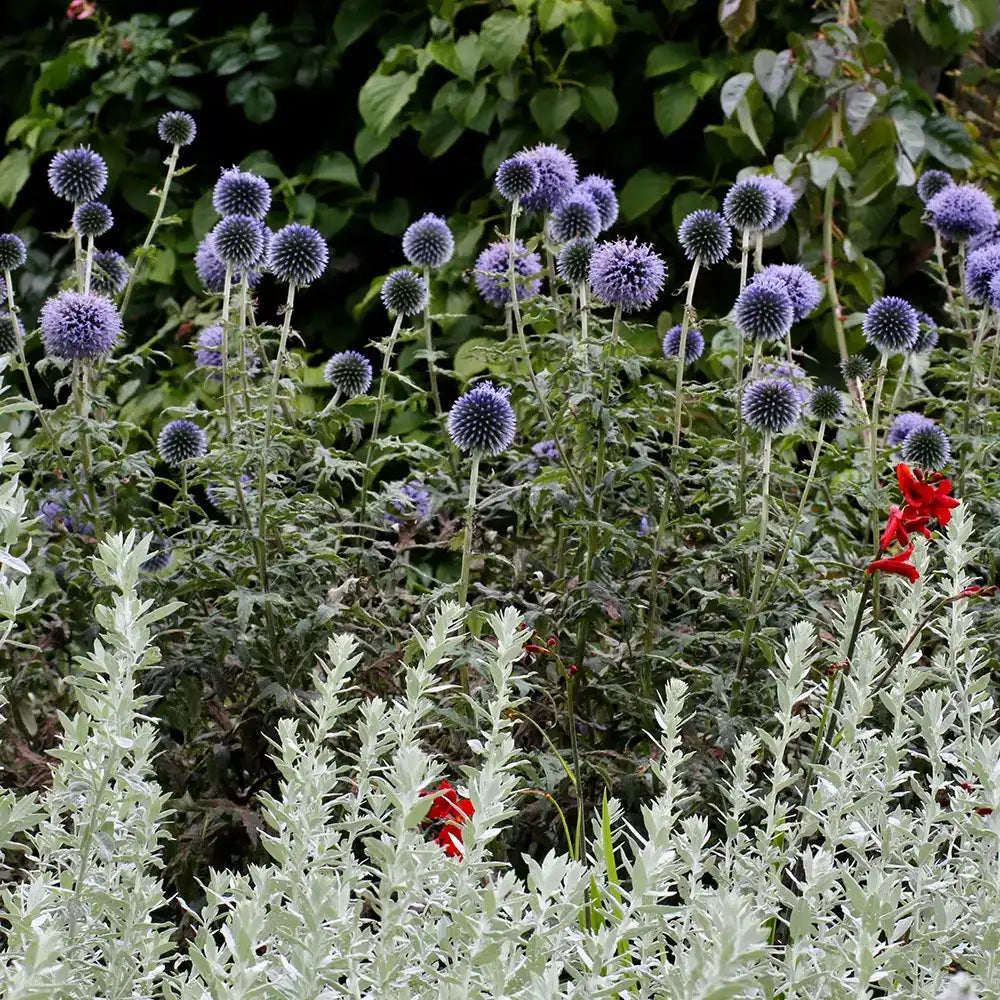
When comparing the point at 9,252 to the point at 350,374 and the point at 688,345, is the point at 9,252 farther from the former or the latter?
the point at 688,345

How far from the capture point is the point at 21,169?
504 cm

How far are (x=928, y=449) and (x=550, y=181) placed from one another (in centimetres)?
98

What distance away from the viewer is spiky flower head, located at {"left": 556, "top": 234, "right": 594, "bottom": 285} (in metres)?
2.89

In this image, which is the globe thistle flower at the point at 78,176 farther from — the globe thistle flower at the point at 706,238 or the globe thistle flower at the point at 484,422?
the globe thistle flower at the point at 706,238

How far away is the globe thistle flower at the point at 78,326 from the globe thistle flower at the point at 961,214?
1.98 metres

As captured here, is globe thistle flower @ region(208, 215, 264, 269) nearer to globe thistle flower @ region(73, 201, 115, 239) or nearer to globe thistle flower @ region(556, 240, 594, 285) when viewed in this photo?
globe thistle flower @ region(73, 201, 115, 239)

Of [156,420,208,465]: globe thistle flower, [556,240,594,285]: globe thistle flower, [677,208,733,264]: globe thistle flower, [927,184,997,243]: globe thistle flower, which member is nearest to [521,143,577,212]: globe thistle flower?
[556,240,594,285]: globe thistle flower

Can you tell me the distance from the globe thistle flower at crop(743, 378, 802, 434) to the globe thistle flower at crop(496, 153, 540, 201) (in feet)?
2.23

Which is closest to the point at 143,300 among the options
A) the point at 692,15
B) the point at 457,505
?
the point at 692,15

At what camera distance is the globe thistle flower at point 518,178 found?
2.91m

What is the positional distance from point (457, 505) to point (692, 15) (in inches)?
110

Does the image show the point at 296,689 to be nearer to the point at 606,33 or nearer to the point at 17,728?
the point at 17,728

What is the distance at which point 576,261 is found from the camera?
289 centimetres

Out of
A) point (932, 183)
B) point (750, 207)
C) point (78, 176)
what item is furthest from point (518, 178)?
point (932, 183)
